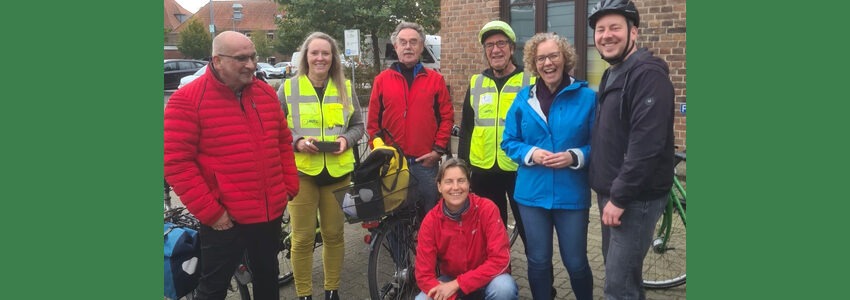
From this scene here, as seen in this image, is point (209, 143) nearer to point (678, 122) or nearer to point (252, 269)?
point (252, 269)

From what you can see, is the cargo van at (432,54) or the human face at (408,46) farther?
the cargo van at (432,54)

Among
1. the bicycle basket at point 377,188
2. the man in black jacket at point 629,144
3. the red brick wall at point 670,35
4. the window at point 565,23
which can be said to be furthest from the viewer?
the window at point 565,23

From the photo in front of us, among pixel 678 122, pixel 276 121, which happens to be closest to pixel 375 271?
pixel 276 121

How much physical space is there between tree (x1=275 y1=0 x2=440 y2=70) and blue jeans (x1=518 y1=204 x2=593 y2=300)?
21822mm

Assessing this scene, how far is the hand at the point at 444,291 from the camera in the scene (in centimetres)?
318

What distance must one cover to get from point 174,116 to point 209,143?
20 centimetres

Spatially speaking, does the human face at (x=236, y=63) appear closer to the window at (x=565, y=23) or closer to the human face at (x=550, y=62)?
the human face at (x=550, y=62)

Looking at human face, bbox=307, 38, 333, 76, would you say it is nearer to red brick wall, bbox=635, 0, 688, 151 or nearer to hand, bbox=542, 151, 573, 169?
hand, bbox=542, 151, 573, 169

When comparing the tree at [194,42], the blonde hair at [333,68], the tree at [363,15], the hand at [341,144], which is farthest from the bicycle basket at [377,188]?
the tree at [194,42]

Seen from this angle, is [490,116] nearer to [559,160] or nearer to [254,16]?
[559,160]

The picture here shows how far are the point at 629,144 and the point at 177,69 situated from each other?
2712 cm

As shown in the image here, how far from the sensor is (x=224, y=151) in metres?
2.73

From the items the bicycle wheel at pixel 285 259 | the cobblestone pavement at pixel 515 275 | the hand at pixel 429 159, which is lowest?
the cobblestone pavement at pixel 515 275

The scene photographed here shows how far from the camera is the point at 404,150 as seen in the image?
161 inches
